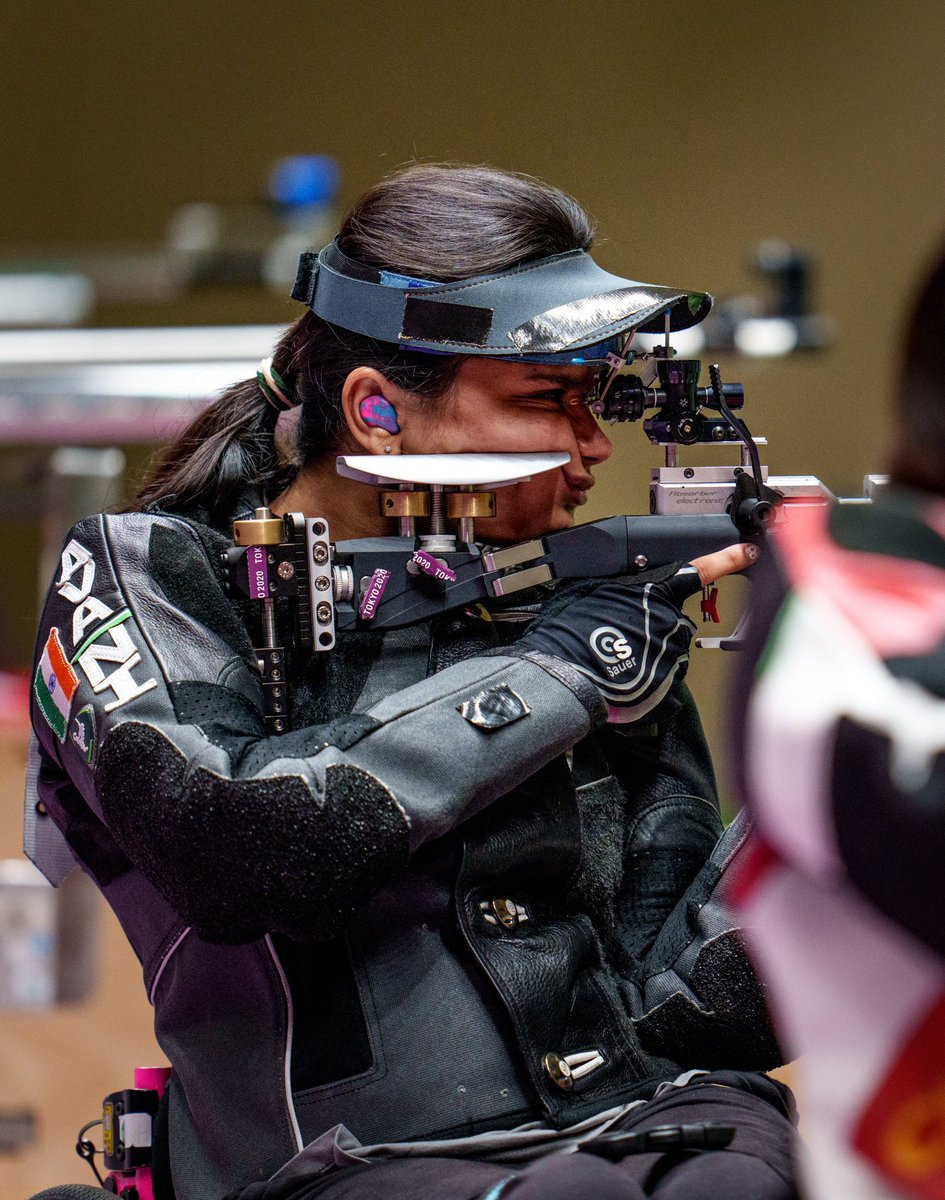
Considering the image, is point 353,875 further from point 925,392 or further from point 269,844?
point 925,392

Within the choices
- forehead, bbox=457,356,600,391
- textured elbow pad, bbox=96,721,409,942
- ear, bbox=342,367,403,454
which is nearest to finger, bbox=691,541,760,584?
forehead, bbox=457,356,600,391

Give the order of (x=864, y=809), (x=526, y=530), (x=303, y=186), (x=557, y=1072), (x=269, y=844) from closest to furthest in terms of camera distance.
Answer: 1. (x=864, y=809)
2. (x=269, y=844)
3. (x=557, y=1072)
4. (x=526, y=530)
5. (x=303, y=186)

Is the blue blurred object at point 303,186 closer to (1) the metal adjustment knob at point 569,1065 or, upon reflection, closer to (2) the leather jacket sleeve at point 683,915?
(2) the leather jacket sleeve at point 683,915

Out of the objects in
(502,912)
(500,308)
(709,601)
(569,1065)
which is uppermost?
(500,308)

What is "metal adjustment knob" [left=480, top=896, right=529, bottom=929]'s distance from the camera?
4.49 feet

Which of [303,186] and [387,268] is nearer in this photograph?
[387,268]

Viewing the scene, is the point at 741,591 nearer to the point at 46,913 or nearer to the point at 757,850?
the point at 757,850

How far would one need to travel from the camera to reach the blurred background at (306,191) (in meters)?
2.76

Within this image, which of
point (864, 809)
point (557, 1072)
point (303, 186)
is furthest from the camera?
point (303, 186)

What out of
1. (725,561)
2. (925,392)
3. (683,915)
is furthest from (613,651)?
(925,392)

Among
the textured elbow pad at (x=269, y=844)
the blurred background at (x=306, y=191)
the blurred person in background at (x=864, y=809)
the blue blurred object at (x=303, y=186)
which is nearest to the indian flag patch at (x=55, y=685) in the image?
the textured elbow pad at (x=269, y=844)

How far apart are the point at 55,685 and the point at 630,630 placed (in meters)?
0.55

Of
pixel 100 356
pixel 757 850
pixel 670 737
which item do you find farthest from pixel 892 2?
pixel 757 850

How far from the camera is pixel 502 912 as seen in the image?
1.38 metres
